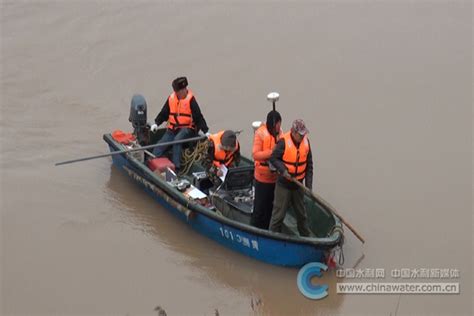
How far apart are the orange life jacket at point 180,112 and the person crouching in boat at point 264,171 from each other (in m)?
1.91

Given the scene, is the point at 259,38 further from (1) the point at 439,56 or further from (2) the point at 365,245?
(2) the point at 365,245

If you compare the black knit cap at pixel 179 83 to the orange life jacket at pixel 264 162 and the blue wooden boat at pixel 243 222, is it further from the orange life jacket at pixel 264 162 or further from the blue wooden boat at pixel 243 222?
the orange life jacket at pixel 264 162

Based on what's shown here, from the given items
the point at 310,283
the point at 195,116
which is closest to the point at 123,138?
the point at 195,116

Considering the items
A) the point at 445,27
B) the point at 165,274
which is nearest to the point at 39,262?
the point at 165,274

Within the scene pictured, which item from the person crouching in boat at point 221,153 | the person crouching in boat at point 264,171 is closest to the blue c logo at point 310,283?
the person crouching in boat at point 264,171

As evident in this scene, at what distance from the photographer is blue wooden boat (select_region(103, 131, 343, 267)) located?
8273 millimetres

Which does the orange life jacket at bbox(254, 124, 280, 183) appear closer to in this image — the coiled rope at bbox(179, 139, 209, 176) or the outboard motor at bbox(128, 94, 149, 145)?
the coiled rope at bbox(179, 139, 209, 176)

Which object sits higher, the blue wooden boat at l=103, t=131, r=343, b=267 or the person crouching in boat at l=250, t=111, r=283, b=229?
the person crouching in boat at l=250, t=111, r=283, b=229

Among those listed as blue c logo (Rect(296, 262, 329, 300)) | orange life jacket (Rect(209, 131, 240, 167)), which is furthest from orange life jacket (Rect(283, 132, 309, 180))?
orange life jacket (Rect(209, 131, 240, 167))

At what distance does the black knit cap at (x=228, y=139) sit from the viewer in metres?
9.29

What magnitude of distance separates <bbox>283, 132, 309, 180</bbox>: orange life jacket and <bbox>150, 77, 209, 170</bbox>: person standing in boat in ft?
7.73

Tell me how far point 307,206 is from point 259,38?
21.7 ft

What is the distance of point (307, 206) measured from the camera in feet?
29.7

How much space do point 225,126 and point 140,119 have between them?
1811 mm
